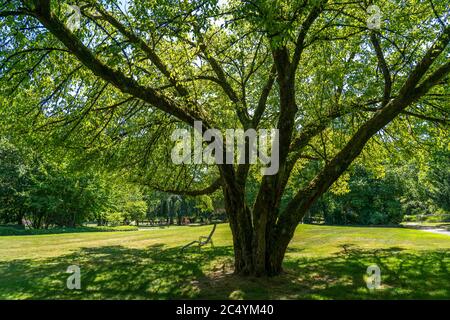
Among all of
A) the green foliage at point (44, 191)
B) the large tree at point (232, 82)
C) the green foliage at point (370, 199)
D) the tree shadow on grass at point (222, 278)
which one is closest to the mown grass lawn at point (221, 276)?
the tree shadow on grass at point (222, 278)

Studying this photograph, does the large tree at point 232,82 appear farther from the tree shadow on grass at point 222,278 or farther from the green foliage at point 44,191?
the green foliage at point 44,191

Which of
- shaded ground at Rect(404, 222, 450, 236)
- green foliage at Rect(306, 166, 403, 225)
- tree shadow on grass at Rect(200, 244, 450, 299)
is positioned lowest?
shaded ground at Rect(404, 222, 450, 236)

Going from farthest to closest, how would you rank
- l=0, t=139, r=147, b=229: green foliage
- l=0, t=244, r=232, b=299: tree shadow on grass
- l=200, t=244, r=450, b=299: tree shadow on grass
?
l=0, t=139, r=147, b=229: green foliage, l=0, t=244, r=232, b=299: tree shadow on grass, l=200, t=244, r=450, b=299: tree shadow on grass

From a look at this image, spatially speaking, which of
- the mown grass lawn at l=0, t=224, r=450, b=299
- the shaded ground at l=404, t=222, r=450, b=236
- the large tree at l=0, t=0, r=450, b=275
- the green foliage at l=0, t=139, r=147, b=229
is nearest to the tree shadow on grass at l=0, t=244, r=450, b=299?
the mown grass lawn at l=0, t=224, r=450, b=299

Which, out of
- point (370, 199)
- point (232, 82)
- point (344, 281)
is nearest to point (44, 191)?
point (232, 82)

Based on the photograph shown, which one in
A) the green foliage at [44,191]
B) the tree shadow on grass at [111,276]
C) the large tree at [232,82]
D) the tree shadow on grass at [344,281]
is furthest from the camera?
the green foliage at [44,191]

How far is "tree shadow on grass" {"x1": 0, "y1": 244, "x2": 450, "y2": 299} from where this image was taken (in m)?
7.59

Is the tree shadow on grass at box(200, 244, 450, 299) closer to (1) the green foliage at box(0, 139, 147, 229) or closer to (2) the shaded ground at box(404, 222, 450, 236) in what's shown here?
(2) the shaded ground at box(404, 222, 450, 236)

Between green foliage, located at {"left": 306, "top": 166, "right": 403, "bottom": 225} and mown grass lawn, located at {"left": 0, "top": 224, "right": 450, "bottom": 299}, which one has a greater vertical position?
green foliage, located at {"left": 306, "top": 166, "right": 403, "bottom": 225}

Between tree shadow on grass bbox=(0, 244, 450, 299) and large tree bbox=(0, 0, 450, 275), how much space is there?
111cm

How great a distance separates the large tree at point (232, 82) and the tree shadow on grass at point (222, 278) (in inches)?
43.7

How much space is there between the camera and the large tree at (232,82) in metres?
6.83

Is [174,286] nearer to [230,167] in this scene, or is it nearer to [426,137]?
[230,167]
